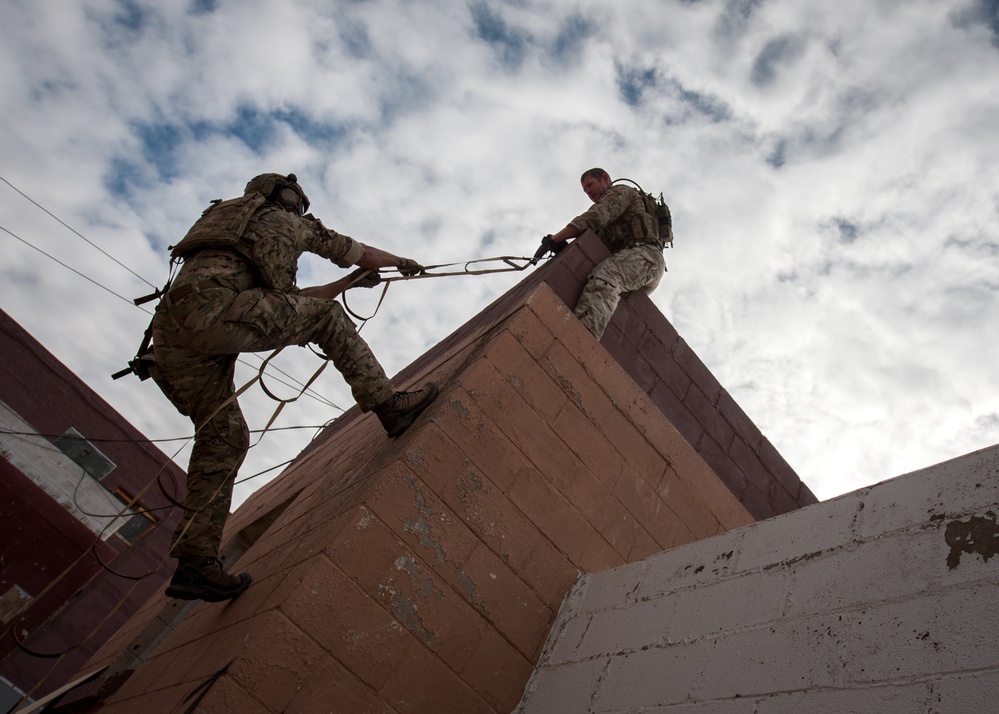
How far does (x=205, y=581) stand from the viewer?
2.67 m

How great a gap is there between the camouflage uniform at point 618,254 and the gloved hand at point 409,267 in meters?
0.87

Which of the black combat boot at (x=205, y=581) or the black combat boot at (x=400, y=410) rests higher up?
the black combat boot at (x=400, y=410)

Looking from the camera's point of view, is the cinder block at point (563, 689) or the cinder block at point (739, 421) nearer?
the cinder block at point (563, 689)

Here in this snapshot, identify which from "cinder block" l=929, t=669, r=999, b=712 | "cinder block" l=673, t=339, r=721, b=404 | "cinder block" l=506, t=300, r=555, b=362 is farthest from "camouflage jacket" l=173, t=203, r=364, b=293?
"cinder block" l=929, t=669, r=999, b=712

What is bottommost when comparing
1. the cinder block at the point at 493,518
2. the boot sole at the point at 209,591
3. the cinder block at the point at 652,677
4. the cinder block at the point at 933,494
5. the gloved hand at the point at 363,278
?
the boot sole at the point at 209,591

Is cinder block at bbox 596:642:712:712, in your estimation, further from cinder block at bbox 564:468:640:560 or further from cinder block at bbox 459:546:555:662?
cinder block at bbox 564:468:640:560

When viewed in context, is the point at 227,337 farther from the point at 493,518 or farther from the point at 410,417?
the point at 493,518

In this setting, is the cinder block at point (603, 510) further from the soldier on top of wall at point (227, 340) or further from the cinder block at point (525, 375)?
the soldier on top of wall at point (227, 340)

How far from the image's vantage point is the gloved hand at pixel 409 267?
147 inches

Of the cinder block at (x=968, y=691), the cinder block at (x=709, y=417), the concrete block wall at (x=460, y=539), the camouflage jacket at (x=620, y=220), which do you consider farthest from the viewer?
the camouflage jacket at (x=620, y=220)

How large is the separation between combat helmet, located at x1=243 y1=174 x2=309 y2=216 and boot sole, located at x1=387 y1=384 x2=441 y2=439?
1132 millimetres

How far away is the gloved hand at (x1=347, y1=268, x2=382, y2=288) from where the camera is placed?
3.75 meters

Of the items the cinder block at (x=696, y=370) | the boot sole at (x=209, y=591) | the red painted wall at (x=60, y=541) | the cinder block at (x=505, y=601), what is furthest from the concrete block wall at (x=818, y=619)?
the red painted wall at (x=60, y=541)

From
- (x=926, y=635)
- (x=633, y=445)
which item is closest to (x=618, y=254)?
(x=633, y=445)
